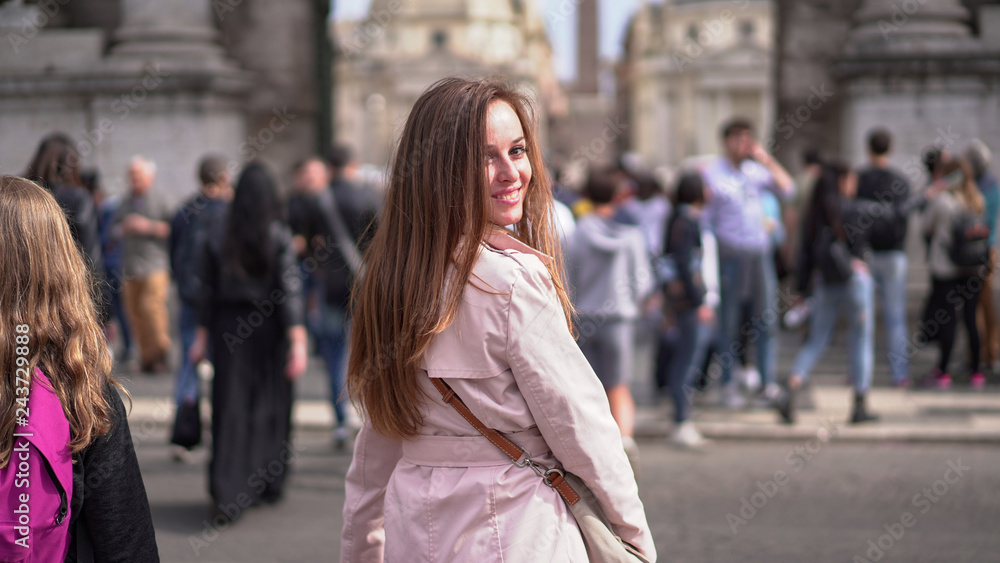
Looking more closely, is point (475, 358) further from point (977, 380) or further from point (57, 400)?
point (977, 380)

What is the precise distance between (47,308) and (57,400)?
18 centimetres

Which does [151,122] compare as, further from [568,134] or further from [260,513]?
[568,134]

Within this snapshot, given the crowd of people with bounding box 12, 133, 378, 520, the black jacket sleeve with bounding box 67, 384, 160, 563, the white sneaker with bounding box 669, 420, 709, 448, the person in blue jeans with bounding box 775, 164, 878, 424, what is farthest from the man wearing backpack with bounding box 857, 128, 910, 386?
the black jacket sleeve with bounding box 67, 384, 160, 563

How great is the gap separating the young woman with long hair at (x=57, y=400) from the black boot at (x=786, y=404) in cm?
614

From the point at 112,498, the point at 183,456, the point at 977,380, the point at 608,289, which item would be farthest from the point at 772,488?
the point at 112,498

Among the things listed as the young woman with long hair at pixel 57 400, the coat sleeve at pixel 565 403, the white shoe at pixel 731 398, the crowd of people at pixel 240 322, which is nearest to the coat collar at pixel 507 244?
the coat sleeve at pixel 565 403

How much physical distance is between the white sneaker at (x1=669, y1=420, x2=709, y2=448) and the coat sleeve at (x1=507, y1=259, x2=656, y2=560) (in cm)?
530

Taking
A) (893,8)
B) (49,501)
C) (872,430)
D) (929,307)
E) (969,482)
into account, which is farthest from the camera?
(893,8)

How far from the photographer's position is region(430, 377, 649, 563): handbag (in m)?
2.12

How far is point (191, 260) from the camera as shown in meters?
7.86

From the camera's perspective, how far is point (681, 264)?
761cm

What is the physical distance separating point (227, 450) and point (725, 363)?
4300 mm

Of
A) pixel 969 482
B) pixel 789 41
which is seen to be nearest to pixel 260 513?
pixel 969 482

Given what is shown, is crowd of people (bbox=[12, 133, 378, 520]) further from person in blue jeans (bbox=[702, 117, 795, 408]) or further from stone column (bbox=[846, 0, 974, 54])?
stone column (bbox=[846, 0, 974, 54])
